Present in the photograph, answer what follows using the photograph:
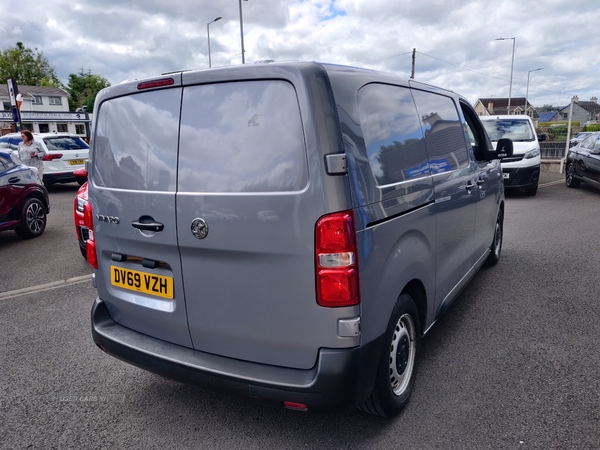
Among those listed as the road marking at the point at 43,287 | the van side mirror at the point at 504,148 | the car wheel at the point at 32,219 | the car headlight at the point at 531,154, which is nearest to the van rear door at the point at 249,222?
the van side mirror at the point at 504,148

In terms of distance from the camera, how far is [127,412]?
9.59ft

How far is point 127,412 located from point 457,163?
291cm

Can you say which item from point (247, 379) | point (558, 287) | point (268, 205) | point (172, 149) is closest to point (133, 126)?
point (172, 149)

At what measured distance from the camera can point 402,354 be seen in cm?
281

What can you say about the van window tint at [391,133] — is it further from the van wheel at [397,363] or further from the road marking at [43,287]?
the road marking at [43,287]

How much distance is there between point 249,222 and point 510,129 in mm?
11862

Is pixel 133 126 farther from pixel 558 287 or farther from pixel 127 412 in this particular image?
pixel 558 287

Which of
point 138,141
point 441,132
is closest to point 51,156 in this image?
point 138,141

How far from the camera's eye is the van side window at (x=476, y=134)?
4.49 metres

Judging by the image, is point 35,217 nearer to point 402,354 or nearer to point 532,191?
point 402,354

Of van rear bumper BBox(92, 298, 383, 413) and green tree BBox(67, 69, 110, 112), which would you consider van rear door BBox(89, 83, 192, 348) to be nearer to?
van rear bumper BBox(92, 298, 383, 413)

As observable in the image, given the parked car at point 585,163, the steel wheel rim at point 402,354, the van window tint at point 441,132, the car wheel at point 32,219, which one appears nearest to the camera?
the steel wheel rim at point 402,354

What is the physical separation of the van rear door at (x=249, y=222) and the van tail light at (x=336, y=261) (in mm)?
41

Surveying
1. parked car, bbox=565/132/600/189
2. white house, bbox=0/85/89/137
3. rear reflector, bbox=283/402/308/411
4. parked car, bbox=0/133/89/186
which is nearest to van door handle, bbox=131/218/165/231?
rear reflector, bbox=283/402/308/411
